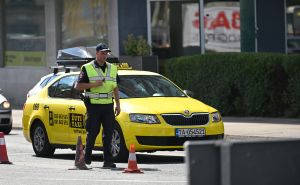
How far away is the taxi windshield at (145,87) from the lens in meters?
15.0

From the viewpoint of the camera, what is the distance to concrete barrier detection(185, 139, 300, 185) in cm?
467

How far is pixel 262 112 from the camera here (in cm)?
2156

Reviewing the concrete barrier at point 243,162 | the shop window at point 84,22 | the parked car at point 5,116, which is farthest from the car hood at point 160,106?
the shop window at point 84,22

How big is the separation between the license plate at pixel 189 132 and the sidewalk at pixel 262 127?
130 inches

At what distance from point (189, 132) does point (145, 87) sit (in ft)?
4.91

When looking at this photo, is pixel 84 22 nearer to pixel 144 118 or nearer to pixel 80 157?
pixel 144 118

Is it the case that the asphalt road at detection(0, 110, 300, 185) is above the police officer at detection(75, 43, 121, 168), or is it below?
below

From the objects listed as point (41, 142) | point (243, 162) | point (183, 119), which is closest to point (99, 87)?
point (183, 119)

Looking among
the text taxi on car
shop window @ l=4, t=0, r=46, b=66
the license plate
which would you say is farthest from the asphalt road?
shop window @ l=4, t=0, r=46, b=66

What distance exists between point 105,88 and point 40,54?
1709cm

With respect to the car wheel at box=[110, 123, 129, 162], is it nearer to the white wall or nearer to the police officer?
the police officer

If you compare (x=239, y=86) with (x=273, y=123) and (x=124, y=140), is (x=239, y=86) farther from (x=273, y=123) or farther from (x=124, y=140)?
(x=124, y=140)

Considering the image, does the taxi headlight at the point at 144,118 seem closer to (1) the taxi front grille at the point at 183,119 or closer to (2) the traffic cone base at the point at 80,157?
(1) the taxi front grille at the point at 183,119

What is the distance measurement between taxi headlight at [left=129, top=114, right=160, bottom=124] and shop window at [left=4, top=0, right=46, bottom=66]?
16.2 metres
